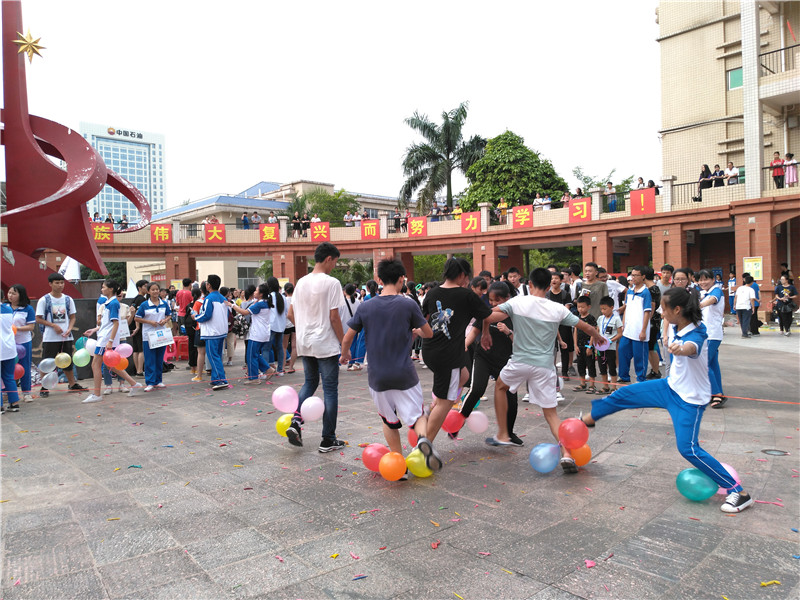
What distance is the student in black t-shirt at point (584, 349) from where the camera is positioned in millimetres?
7160

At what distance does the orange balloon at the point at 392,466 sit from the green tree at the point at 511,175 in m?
26.1

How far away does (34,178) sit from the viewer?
1123 cm

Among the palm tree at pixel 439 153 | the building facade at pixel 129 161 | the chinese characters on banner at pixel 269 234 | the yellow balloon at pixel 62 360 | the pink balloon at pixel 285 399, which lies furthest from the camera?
the building facade at pixel 129 161

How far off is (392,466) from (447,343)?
1046mm

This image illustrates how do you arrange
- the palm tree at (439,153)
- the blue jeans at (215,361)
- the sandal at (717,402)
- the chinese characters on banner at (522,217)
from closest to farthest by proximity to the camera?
1. the sandal at (717,402)
2. the blue jeans at (215,361)
3. the chinese characters on banner at (522,217)
4. the palm tree at (439,153)

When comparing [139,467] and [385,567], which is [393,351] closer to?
[385,567]

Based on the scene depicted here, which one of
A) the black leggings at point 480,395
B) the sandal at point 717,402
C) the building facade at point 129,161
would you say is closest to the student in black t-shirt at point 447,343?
the black leggings at point 480,395

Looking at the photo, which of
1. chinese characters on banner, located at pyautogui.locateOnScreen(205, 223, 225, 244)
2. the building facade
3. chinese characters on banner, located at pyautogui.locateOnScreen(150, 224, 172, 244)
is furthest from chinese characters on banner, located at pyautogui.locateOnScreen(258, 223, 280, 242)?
the building facade

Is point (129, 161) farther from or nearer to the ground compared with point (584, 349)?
farther from the ground

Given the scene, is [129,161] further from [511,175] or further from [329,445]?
[329,445]

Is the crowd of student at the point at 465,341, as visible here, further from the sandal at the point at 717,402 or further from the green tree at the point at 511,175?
the green tree at the point at 511,175

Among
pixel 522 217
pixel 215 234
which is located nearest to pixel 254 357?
pixel 522 217

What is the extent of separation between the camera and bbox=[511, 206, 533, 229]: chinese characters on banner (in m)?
24.2

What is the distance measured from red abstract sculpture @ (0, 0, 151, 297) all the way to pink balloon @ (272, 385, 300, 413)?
320 inches
